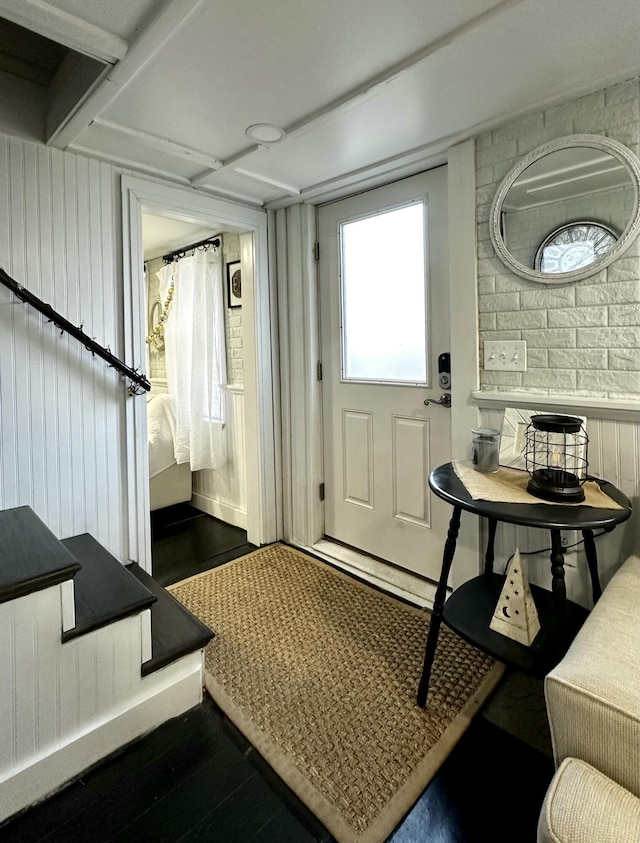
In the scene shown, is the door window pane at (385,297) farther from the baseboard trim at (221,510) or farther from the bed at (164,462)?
the bed at (164,462)

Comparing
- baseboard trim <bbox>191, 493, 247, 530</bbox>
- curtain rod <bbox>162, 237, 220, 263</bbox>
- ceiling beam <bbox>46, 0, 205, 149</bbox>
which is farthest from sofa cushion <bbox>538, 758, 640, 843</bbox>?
curtain rod <bbox>162, 237, 220, 263</bbox>

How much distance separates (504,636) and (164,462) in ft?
8.12

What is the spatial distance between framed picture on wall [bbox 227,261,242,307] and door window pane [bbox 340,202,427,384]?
0.82m

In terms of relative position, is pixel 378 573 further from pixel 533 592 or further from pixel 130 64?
pixel 130 64

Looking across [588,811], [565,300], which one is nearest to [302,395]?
[565,300]

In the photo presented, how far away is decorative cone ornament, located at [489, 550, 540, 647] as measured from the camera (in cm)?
137

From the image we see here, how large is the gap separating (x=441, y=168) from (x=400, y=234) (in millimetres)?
331

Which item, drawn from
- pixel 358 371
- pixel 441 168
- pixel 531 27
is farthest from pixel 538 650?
pixel 441 168

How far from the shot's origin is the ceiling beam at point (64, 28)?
1.12 metres

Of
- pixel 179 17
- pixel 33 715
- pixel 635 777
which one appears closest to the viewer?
pixel 635 777

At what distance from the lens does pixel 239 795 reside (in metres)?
1.26

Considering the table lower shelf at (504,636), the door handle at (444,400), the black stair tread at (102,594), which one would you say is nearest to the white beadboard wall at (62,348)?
the black stair tread at (102,594)

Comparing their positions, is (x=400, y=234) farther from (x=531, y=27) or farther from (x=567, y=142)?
(x=531, y=27)

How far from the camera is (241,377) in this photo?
3113mm
